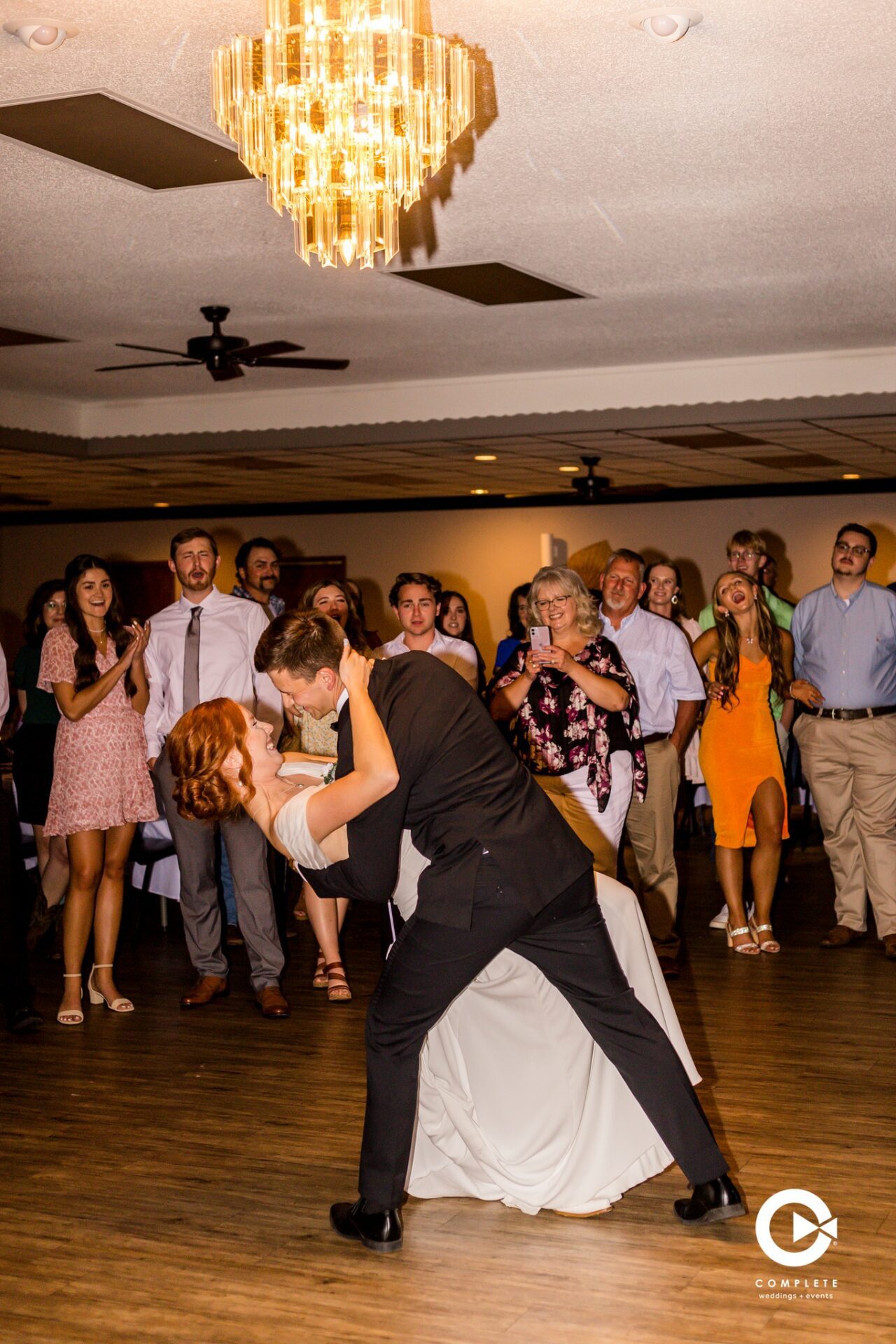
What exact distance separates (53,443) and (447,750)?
7.79 metres

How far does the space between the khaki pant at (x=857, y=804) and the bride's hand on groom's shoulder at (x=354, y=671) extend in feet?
12.2

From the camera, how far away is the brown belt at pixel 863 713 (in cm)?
601

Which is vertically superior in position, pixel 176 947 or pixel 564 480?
pixel 564 480

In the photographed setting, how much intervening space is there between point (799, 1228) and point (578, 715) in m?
2.01

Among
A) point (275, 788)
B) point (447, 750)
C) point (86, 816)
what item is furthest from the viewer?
point (86, 816)

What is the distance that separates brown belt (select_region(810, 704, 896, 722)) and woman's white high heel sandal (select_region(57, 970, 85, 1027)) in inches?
132

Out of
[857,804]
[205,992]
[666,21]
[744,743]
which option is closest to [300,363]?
[744,743]

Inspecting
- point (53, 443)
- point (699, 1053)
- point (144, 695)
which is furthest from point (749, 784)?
point (53, 443)

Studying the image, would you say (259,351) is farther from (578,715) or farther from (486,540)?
(486,540)

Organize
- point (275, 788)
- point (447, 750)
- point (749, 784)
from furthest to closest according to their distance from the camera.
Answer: point (749, 784) < point (275, 788) < point (447, 750)

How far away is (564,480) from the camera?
40.8 feet

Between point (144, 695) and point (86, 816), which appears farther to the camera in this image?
point (144, 695)

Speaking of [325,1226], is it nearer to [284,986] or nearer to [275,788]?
[275,788]

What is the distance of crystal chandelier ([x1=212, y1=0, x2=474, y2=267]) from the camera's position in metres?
3.27
